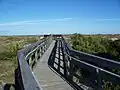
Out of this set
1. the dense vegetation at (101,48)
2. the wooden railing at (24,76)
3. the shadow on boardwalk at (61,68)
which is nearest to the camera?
the wooden railing at (24,76)

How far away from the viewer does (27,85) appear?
99.5 inches

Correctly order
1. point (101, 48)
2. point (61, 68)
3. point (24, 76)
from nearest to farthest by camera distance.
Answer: point (24, 76) < point (61, 68) < point (101, 48)

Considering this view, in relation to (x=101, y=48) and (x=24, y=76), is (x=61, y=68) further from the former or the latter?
(x=101, y=48)

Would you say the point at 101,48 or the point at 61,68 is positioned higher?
the point at 61,68

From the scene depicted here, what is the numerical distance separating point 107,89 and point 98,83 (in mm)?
3074

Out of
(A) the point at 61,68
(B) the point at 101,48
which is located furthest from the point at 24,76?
(B) the point at 101,48

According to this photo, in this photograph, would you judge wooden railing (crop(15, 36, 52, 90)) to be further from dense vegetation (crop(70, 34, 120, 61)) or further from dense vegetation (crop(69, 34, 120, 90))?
dense vegetation (crop(70, 34, 120, 61))

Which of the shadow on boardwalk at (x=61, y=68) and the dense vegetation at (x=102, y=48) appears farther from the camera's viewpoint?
the dense vegetation at (x=102, y=48)

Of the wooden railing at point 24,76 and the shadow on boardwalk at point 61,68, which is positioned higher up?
the wooden railing at point 24,76

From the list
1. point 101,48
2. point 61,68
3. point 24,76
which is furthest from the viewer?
point 101,48

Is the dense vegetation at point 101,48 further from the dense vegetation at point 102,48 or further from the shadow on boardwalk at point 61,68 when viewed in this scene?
the shadow on boardwalk at point 61,68

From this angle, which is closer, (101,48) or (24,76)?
(24,76)

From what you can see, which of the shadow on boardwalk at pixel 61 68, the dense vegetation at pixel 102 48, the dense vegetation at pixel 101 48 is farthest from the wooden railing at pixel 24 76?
the dense vegetation at pixel 101 48

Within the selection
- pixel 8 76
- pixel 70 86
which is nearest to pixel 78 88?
pixel 70 86
